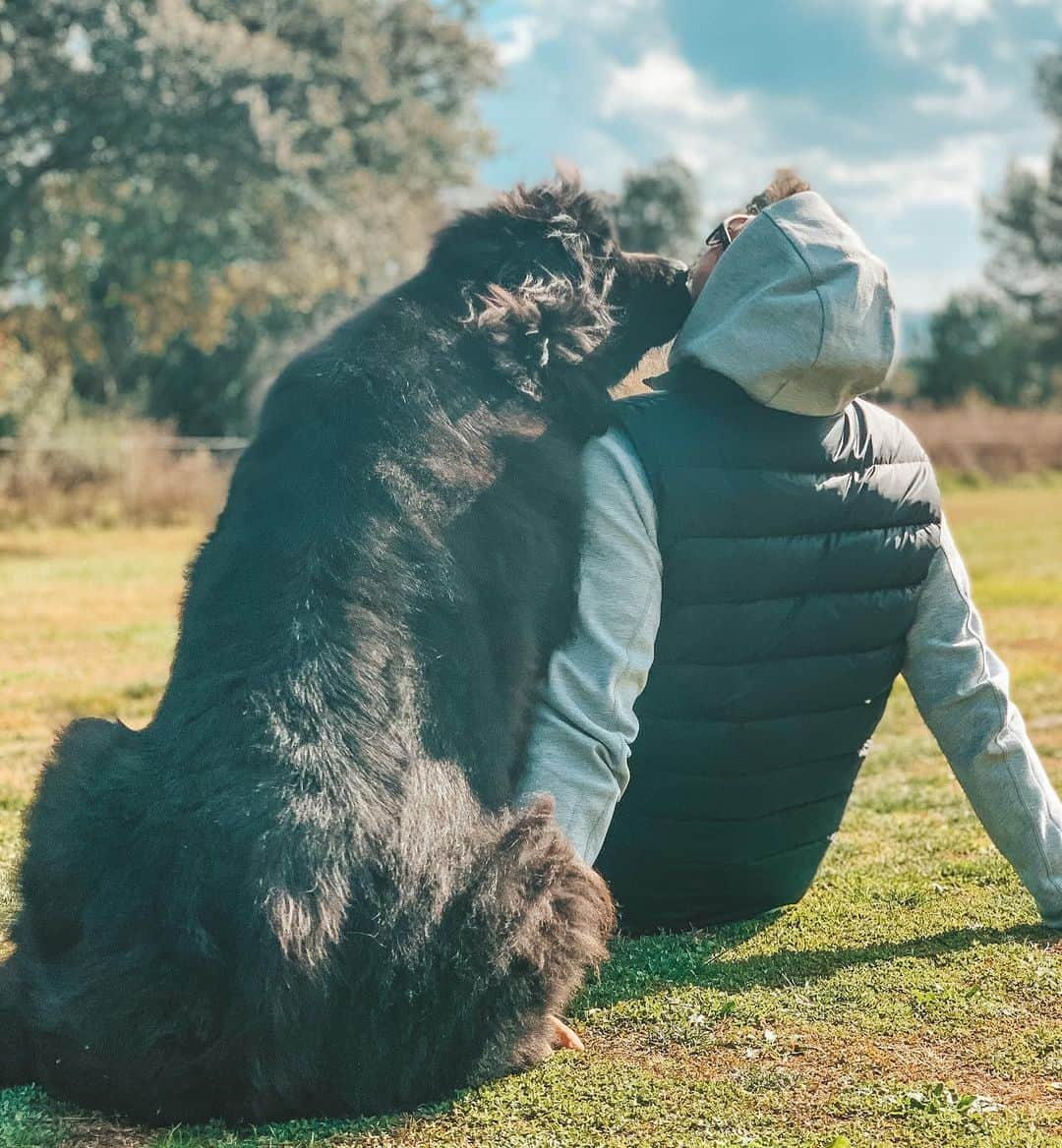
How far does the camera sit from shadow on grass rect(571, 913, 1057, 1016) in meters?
2.96

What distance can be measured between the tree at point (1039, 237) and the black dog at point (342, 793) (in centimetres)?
4160

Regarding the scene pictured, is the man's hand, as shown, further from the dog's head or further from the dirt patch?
the dog's head

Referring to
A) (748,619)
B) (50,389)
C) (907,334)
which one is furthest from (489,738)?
(907,334)

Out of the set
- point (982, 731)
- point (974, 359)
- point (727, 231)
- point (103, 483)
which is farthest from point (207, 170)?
point (974, 359)

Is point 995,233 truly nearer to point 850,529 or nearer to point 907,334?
point 907,334

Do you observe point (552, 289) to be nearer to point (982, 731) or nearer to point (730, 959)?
point (982, 731)

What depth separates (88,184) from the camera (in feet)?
74.1

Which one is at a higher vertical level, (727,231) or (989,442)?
(989,442)

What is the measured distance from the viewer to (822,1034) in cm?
269

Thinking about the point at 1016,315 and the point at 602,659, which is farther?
the point at 1016,315

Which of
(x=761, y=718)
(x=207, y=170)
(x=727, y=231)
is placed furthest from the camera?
(x=207, y=170)

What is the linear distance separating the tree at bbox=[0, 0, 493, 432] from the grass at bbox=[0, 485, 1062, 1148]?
15262mm

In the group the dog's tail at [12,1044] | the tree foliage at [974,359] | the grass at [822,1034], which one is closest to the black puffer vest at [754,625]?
the grass at [822,1034]

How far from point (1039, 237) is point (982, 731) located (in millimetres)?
42190
